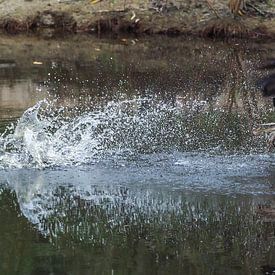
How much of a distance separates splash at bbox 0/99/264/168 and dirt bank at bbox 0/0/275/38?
10.5 meters

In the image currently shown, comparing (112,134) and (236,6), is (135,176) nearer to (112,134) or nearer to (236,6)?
(112,134)

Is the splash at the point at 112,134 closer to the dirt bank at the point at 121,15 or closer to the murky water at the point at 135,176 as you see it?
the murky water at the point at 135,176

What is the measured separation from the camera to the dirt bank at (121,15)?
873 inches

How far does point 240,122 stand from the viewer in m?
11.0

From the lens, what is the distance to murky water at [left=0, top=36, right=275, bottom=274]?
641cm

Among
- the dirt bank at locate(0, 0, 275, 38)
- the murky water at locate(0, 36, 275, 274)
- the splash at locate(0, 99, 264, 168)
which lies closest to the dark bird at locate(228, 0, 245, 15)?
the dirt bank at locate(0, 0, 275, 38)

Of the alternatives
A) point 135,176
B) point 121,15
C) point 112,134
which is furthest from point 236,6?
point 135,176

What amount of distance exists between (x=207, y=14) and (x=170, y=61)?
15.6ft

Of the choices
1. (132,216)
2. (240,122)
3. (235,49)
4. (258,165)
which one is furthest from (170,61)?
(132,216)

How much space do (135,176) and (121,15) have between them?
1467 cm

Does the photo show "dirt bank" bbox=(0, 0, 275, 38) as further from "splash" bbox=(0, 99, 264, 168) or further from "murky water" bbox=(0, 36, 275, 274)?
"splash" bbox=(0, 99, 264, 168)

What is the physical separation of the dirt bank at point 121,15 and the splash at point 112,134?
1050 centimetres

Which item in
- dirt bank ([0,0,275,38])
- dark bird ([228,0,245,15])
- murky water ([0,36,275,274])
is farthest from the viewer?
dirt bank ([0,0,275,38])

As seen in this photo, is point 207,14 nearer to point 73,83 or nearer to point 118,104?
point 73,83
